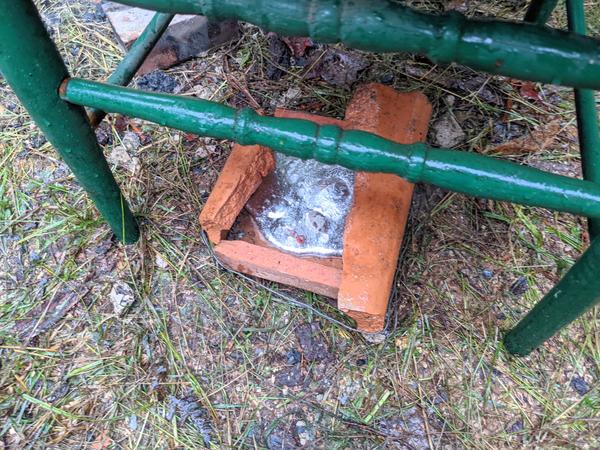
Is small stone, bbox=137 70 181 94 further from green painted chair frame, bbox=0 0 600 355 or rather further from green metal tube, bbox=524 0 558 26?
green metal tube, bbox=524 0 558 26

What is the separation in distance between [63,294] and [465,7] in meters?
1.59

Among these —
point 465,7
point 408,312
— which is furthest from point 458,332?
point 465,7

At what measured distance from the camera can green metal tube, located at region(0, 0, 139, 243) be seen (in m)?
0.83

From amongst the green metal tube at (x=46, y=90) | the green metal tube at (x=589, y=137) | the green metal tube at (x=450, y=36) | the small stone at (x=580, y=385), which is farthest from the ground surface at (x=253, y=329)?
the green metal tube at (x=450, y=36)

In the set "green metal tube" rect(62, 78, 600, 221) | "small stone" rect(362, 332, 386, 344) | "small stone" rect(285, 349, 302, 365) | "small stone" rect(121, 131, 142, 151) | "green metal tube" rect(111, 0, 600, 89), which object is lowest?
"small stone" rect(285, 349, 302, 365)

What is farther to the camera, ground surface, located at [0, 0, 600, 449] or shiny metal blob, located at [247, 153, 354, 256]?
shiny metal blob, located at [247, 153, 354, 256]

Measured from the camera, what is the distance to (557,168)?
1.50 m

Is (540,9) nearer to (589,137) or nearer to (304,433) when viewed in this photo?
(589,137)

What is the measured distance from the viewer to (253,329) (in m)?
1.25

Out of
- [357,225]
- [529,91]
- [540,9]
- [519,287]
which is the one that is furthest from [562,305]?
[529,91]

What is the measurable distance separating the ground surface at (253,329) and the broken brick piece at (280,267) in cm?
6

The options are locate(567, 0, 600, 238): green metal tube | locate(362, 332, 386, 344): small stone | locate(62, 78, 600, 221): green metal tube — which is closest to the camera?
locate(62, 78, 600, 221): green metal tube

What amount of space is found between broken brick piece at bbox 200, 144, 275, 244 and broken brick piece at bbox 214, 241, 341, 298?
0.05 metres

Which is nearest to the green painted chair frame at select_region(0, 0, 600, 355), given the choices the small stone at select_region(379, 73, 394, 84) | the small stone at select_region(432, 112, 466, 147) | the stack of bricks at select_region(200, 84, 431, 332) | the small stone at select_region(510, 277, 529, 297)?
the small stone at select_region(510, 277, 529, 297)
